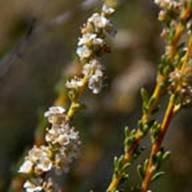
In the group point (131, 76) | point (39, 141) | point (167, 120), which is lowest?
point (167, 120)

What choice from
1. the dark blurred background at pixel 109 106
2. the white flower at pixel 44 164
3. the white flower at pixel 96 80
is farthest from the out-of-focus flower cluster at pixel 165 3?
the dark blurred background at pixel 109 106

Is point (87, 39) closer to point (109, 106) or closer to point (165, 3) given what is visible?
point (165, 3)

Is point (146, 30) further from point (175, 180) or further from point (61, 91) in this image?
point (61, 91)

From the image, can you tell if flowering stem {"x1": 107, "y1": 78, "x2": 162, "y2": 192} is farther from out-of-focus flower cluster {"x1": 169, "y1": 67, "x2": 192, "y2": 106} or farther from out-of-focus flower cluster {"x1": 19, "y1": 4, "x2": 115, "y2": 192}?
out-of-focus flower cluster {"x1": 19, "y1": 4, "x2": 115, "y2": 192}

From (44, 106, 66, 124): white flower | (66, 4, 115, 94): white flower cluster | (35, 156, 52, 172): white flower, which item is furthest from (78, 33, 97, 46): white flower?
(35, 156, 52, 172): white flower

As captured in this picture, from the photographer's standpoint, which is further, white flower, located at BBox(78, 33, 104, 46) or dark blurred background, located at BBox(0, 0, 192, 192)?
dark blurred background, located at BBox(0, 0, 192, 192)

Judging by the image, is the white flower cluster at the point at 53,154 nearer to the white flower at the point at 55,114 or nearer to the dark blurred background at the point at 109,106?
the white flower at the point at 55,114

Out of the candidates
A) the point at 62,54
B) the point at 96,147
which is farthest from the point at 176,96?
the point at 62,54
